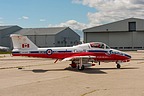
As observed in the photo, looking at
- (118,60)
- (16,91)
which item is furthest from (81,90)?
(118,60)

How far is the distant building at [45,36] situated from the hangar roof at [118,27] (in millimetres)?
18394

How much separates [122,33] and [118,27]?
262 centimetres

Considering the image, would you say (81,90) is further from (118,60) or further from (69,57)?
(118,60)

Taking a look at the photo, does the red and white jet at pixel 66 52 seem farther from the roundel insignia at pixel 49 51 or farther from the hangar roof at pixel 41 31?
the hangar roof at pixel 41 31

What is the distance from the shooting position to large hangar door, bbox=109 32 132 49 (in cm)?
9019

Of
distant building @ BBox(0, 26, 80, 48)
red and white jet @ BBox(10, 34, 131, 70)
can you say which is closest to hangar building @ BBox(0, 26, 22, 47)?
distant building @ BBox(0, 26, 80, 48)

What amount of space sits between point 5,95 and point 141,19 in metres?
82.8

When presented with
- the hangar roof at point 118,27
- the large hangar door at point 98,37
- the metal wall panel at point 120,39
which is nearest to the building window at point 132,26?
the hangar roof at point 118,27

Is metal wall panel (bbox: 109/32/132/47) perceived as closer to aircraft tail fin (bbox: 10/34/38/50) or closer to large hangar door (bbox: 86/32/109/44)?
large hangar door (bbox: 86/32/109/44)

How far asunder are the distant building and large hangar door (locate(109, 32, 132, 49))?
84.9 feet

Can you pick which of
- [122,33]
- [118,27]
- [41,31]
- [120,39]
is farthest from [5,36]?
[122,33]

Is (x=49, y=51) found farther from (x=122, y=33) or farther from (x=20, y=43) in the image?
(x=122, y=33)

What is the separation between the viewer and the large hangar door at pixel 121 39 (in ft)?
296

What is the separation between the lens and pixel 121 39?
91.9 m
